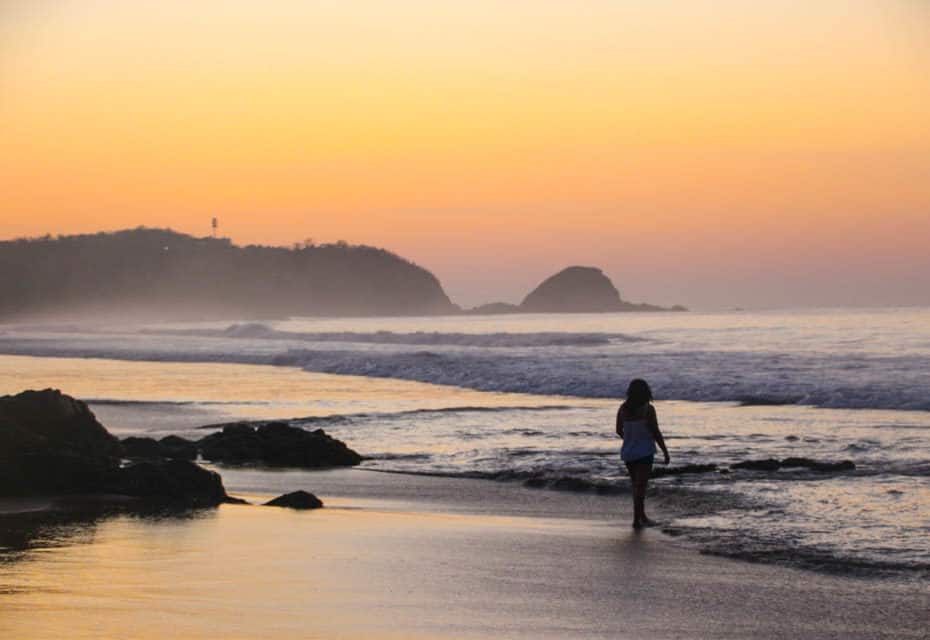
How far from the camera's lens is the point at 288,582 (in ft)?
26.8

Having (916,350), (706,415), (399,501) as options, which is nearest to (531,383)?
(706,415)

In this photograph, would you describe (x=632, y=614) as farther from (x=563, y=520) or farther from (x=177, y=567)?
(x=563, y=520)

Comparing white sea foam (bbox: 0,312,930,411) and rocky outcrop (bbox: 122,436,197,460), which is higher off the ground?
white sea foam (bbox: 0,312,930,411)

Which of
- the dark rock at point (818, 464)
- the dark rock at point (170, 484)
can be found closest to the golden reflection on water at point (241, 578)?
the dark rock at point (170, 484)

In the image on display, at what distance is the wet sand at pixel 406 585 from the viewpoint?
7.06 m

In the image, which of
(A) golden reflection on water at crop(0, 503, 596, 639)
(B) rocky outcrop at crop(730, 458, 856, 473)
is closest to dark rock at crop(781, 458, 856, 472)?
(B) rocky outcrop at crop(730, 458, 856, 473)

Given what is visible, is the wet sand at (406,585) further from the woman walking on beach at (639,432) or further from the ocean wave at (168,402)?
the ocean wave at (168,402)

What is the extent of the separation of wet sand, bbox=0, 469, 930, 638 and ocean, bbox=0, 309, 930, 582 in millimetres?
911

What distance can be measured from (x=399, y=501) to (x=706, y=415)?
35.7ft

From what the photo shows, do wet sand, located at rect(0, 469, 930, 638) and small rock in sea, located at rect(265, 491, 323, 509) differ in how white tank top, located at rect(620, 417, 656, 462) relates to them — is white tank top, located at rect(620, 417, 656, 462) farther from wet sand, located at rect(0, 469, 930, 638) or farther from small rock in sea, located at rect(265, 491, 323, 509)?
small rock in sea, located at rect(265, 491, 323, 509)

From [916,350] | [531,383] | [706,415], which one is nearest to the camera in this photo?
[706,415]

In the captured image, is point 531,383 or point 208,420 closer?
point 208,420

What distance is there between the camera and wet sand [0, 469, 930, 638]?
7062mm

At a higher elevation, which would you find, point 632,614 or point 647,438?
point 647,438
